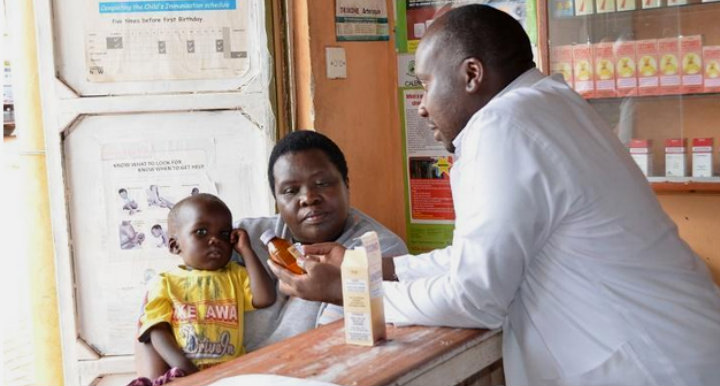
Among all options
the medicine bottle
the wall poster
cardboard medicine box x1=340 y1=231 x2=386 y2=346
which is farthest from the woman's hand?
the wall poster

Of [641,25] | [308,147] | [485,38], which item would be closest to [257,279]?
[308,147]

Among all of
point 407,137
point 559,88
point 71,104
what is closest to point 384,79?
point 407,137

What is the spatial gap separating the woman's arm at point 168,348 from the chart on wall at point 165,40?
1.50m

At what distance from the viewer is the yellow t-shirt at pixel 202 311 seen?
8.45 ft

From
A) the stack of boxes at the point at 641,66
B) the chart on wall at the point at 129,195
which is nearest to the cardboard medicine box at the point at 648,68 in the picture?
the stack of boxes at the point at 641,66

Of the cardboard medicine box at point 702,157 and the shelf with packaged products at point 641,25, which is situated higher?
the shelf with packaged products at point 641,25

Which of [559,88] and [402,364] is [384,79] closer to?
[559,88]

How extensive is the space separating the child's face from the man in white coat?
0.90 m

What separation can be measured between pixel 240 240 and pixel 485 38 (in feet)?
3.40

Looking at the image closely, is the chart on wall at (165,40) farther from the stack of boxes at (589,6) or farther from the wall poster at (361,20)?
the stack of boxes at (589,6)

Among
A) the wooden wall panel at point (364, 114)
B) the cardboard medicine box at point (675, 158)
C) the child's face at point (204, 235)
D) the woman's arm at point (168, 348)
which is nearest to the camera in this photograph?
the woman's arm at point (168, 348)

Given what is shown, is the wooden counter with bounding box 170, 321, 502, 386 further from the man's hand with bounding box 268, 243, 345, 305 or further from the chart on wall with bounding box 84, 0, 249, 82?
the chart on wall with bounding box 84, 0, 249, 82

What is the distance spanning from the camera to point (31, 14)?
3.97m

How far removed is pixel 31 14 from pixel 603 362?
10.1 feet
